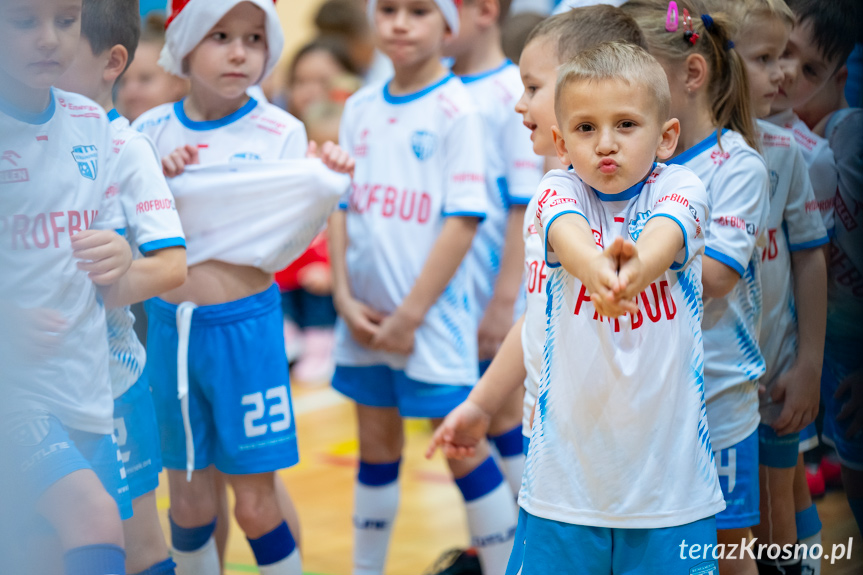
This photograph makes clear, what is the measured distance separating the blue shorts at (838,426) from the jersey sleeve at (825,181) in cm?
34

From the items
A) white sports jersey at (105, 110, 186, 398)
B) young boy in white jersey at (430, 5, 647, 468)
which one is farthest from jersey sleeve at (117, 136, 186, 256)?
young boy in white jersey at (430, 5, 647, 468)

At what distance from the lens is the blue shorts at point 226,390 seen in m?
2.17

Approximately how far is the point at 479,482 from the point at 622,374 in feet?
4.13

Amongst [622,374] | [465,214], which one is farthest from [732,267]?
[465,214]

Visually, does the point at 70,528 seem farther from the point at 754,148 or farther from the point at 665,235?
the point at 754,148

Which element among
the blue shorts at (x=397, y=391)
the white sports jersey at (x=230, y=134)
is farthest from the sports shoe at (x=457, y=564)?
the white sports jersey at (x=230, y=134)

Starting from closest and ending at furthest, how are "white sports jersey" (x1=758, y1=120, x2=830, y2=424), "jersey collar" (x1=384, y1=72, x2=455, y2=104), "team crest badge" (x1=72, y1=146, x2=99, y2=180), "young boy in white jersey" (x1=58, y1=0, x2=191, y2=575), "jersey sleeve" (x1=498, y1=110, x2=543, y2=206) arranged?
"team crest badge" (x1=72, y1=146, x2=99, y2=180) < "young boy in white jersey" (x1=58, y1=0, x2=191, y2=575) < "white sports jersey" (x1=758, y1=120, x2=830, y2=424) < "jersey collar" (x1=384, y1=72, x2=455, y2=104) < "jersey sleeve" (x1=498, y1=110, x2=543, y2=206)

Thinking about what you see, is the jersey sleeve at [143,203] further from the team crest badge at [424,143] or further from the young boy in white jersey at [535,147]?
the team crest badge at [424,143]

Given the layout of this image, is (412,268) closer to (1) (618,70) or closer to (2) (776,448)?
(2) (776,448)

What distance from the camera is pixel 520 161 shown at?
9.37 feet

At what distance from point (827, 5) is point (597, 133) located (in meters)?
0.91

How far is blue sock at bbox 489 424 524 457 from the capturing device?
300cm

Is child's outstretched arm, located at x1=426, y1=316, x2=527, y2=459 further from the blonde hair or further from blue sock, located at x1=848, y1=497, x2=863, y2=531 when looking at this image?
blue sock, located at x1=848, y1=497, x2=863, y2=531

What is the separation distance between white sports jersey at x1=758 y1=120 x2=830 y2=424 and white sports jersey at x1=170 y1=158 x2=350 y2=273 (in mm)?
1019
